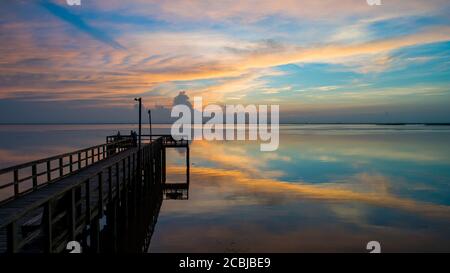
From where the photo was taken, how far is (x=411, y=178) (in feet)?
112

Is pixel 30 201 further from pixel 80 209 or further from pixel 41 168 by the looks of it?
pixel 41 168

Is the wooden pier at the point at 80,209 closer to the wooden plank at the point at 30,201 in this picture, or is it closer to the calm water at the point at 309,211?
the wooden plank at the point at 30,201

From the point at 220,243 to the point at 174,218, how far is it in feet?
16.5

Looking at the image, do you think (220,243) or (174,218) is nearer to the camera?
(220,243)

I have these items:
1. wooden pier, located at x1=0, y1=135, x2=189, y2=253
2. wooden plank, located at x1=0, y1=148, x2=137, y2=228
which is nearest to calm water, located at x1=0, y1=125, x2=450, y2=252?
wooden pier, located at x1=0, y1=135, x2=189, y2=253

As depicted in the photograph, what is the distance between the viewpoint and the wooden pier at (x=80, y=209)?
23.6 feet

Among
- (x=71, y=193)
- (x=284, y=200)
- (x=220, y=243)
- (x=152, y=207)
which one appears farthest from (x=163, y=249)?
(x=284, y=200)

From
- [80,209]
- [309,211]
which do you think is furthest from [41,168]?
[80,209]

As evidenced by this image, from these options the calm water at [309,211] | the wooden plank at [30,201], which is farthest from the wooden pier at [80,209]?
the calm water at [309,211]

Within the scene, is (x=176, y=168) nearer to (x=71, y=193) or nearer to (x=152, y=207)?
(x=152, y=207)

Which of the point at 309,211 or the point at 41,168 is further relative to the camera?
the point at 41,168

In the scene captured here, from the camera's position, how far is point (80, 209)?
988 centimetres

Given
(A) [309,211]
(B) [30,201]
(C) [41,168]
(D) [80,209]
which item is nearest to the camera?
(B) [30,201]

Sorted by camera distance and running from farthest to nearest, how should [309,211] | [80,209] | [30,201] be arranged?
[309,211], [80,209], [30,201]
